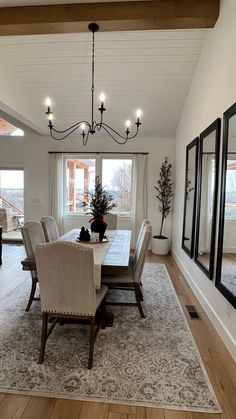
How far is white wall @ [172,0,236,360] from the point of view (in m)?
2.46

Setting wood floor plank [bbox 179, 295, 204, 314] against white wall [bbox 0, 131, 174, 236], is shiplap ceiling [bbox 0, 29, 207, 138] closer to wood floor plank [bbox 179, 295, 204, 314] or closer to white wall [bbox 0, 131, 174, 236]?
white wall [bbox 0, 131, 174, 236]

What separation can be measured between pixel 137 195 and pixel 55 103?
102 inches

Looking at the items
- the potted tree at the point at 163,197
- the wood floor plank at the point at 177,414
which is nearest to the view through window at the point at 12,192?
the potted tree at the point at 163,197

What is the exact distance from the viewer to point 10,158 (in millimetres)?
6324

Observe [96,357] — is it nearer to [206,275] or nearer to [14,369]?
[14,369]

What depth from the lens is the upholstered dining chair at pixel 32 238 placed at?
9.43 feet

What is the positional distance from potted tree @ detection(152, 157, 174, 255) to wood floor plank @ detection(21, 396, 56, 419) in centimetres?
424

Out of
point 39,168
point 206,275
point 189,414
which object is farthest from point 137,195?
point 189,414

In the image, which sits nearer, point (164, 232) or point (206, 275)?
point (206, 275)

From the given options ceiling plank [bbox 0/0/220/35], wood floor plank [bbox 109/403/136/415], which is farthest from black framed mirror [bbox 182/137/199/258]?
wood floor plank [bbox 109/403/136/415]

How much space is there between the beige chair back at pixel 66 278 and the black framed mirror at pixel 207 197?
1.52 meters

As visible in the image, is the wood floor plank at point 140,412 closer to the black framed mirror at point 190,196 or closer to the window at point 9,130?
the black framed mirror at point 190,196

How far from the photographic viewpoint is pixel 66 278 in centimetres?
201

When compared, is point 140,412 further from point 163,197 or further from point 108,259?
point 163,197
